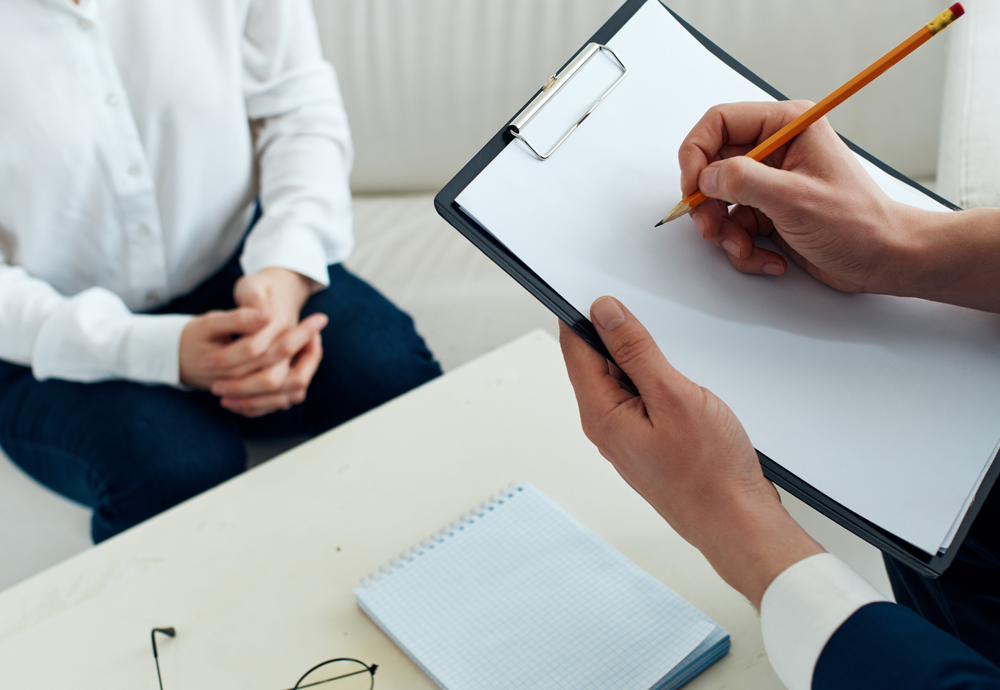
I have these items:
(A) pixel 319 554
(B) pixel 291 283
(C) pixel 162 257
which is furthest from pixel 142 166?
(A) pixel 319 554

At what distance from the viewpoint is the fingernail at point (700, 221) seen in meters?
0.52

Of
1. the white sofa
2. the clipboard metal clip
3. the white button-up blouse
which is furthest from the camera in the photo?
the white sofa

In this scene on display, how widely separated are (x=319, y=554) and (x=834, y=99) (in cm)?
55

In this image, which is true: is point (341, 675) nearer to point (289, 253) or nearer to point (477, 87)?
point (289, 253)

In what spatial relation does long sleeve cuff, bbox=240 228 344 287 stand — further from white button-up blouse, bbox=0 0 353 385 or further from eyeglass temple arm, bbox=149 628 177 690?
eyeglass temple arm, bbox=149 628 177 690

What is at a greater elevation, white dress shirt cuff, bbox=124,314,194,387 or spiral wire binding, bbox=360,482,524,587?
spiral wire binding, bbox=360,482,524,587

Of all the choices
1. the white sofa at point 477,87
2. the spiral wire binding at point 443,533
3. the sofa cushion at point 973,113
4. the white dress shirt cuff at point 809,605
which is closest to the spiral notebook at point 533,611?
the spiral wire binding at point 443,533

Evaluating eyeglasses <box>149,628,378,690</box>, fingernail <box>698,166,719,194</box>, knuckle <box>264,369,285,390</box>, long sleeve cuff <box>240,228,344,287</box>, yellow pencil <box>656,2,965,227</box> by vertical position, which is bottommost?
knuckle <box>264,369,285,390</box>

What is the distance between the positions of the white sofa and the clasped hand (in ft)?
1.04

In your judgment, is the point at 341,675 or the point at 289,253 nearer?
the point at 341,675

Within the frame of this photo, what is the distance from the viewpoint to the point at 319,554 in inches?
25.7

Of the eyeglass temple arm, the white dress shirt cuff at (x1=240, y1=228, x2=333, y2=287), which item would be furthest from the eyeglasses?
the white dress shirt cuff at (x1=240, y1=228, x2=333, y2=287)

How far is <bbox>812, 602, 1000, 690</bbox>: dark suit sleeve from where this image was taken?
379mm

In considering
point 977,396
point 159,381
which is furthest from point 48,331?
point 977,396
